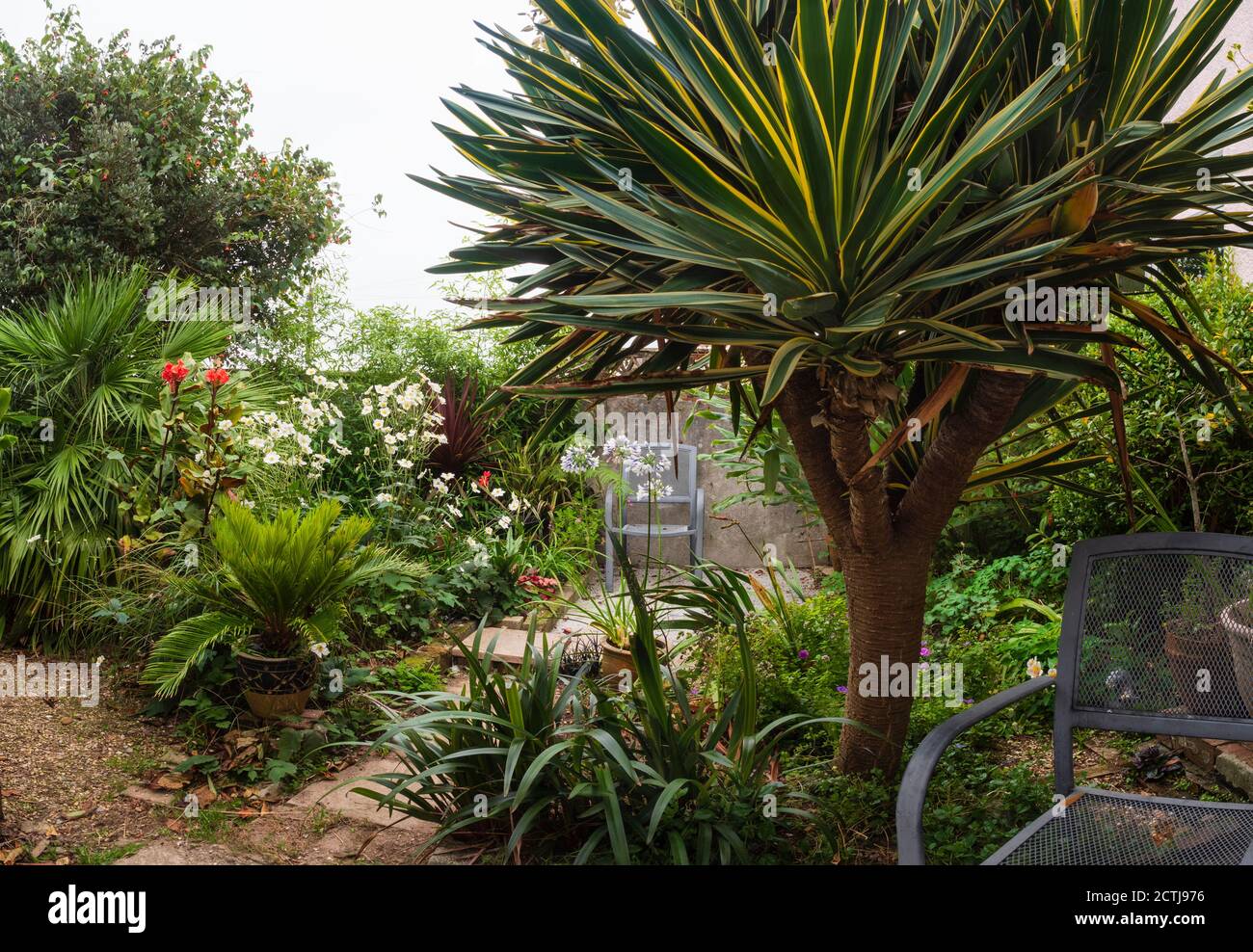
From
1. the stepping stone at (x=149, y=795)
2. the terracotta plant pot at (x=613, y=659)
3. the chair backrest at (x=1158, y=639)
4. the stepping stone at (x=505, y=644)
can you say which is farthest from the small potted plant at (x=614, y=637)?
the chair backrest at (x=1158, y=639)

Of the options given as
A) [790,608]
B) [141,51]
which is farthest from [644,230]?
[141,51]

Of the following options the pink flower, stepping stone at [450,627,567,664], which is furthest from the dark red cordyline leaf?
the pink flower

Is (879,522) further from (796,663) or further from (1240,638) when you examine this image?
(796,663)

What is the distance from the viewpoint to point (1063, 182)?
5.15 feet

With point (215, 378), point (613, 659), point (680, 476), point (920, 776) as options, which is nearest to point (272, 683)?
point (215, 378)

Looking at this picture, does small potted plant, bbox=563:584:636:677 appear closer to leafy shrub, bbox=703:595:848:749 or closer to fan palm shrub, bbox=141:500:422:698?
leafy shrub, bbox=703:595:848:749

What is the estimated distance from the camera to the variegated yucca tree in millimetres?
1442

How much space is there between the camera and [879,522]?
2.00 metres

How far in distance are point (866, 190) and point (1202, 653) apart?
104cm

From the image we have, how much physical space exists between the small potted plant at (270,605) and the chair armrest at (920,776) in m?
1.94

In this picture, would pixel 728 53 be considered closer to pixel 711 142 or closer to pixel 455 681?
pixel 711 142

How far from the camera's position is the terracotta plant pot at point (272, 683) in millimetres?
2916

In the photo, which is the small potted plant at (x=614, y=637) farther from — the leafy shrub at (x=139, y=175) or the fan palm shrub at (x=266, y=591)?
the leafy shrub at (x=139, y=175)
